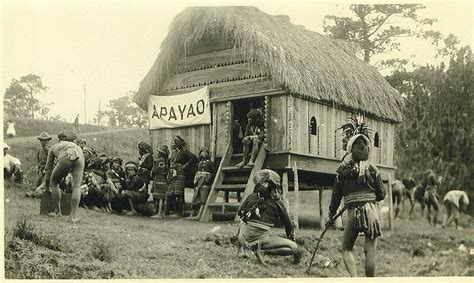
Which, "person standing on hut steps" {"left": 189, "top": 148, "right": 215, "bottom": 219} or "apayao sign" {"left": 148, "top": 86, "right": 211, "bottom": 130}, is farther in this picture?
"apayao sign" {"left": 148, "top": 86, "right": 211, "bottom": 130}

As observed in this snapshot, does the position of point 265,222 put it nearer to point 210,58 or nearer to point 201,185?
point 201,185

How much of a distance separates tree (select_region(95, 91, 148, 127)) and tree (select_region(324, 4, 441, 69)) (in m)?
3.84

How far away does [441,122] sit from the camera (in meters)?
13.5

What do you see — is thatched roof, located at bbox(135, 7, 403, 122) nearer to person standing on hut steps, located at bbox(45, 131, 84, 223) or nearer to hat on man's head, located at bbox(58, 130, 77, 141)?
hat on man's head, located at bbox(58, 130, 77, 141)

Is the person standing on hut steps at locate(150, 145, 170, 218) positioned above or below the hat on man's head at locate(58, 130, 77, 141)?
below

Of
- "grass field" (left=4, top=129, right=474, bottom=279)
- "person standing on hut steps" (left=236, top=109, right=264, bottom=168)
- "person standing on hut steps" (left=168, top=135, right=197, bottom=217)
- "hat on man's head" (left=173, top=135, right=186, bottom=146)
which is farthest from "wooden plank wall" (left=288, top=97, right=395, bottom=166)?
"hat on man's head" (left=173, top=135, right=186, bottom=146)

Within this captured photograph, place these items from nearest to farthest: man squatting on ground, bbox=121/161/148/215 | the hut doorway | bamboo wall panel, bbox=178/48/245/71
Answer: bamboo wall panel, bbox=178/48/245/71 → man squatting on ground, bbox=121/161/148/215 → the hut doorway

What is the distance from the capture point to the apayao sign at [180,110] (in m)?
14.8

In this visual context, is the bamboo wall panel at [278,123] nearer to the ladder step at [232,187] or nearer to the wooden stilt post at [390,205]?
the ladder step at [232,187]

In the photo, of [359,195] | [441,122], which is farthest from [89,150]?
[441,122]

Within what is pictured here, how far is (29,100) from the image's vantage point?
1269cm

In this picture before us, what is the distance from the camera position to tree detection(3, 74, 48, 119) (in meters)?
12.7

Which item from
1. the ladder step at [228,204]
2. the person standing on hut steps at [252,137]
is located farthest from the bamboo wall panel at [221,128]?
the ladder step at [228,204]

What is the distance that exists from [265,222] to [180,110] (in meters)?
3.91
